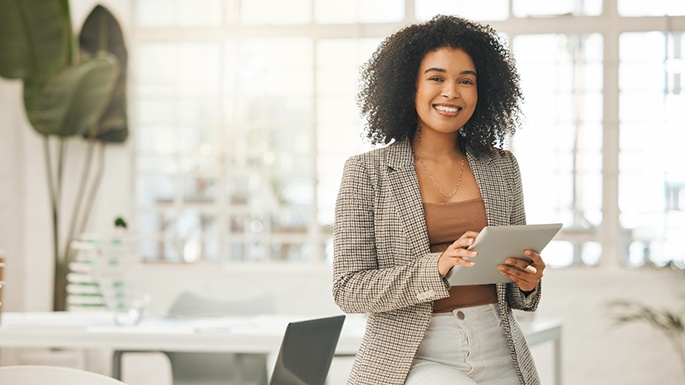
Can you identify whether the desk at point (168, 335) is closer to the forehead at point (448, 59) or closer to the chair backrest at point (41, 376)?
the forehead at point (448, 59)

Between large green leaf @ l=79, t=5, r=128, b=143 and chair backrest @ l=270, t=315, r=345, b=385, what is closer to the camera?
chair backrest @ l=270, t=315, r=345, b=385

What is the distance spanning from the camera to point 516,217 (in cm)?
239

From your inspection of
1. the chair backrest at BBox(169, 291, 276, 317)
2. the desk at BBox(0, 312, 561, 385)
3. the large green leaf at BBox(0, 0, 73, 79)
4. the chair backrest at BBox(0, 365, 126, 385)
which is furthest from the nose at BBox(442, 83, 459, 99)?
the large green leaf at BBox(0, 0, 73, 79)

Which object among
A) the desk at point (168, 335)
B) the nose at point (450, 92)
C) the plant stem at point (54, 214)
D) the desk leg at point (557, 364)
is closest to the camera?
the nose at point (450, 92)

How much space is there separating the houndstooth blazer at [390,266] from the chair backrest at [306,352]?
342mm

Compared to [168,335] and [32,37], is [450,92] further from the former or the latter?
[32,37]

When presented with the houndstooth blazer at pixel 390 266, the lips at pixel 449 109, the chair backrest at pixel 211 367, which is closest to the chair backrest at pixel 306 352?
the houndstooth blazer at pixel 390 266

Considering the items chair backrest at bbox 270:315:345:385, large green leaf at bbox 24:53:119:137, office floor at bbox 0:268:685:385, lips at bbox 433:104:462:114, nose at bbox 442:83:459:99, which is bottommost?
office floor at bbox 0:268:685:385

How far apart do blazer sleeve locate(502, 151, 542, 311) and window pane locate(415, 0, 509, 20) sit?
4.25m

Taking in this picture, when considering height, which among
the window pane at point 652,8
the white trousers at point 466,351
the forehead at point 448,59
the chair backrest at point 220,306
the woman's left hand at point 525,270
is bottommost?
the chair backrest at point 220,306

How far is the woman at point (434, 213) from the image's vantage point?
2129mm

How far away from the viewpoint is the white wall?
623cm

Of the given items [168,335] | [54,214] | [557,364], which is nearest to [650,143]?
[557,364]

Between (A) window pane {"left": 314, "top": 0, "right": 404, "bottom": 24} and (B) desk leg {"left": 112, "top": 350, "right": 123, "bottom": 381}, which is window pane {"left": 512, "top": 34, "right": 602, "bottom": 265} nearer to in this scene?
(A) window pane {"left": 314, "top": 0, "right": 404, "bottom": 24}
